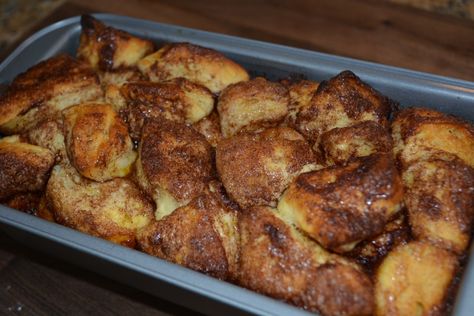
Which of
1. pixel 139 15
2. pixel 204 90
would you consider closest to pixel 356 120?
pixel 204 90

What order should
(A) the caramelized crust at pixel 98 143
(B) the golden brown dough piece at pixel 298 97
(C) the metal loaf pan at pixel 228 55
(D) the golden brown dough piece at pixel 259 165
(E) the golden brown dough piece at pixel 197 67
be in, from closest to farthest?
(C) the metal loaf pan at pixel 228 55, (D) the golden brown dough piece at pixel 259 165, (A) the caramelized crust at pixel 98 143, (B) the golden brown dough piece at pixel 298 97, (E) the golden brown dough piece at pixel 197 67

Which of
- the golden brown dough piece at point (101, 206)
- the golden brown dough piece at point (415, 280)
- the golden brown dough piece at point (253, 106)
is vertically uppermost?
the golden brown dough piece at point (253, 106)

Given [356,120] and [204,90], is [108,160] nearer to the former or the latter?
[204,90]

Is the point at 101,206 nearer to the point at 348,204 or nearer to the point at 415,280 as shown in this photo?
the point at 348,204

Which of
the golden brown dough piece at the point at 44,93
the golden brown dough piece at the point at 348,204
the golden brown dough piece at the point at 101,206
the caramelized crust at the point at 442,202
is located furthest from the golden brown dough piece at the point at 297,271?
the golden brown dough piece at the point at 44,93

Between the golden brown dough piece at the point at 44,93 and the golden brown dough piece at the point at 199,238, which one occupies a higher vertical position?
the golden brown dough piece at the point at 44,93

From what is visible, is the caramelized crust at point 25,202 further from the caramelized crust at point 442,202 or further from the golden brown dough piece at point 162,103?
the caramelized crust at point 442,202

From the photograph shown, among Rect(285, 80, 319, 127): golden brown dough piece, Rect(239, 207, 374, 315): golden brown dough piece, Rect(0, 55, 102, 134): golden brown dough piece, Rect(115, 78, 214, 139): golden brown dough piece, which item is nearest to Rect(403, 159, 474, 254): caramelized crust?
Rect(239, 207, 374, 315): golden brown dough piece
